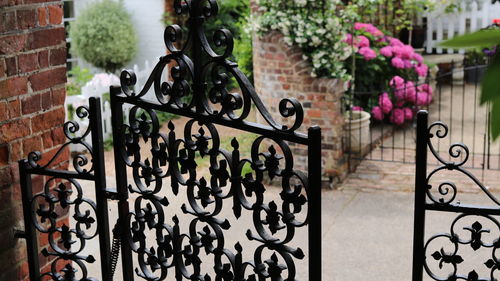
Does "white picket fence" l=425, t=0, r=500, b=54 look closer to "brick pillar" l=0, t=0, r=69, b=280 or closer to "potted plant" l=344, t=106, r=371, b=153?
"potted plant" l=344, t=106, r=371, b=153

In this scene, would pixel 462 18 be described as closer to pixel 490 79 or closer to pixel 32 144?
pixel 32 144

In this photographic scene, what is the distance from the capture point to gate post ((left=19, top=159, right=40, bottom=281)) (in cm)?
255

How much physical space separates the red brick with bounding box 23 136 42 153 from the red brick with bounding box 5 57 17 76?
0.88ft

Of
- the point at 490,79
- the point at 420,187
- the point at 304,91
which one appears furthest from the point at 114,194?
the point at 304,91

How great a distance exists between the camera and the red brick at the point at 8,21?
7.90 ft

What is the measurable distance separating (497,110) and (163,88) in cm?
203

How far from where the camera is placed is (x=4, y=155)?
8.25ft

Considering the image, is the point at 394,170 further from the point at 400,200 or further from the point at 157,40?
the point at 157,40

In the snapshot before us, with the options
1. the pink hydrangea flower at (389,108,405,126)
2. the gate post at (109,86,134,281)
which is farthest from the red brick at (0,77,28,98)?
the pink hydrangea flower at (389,108,405,126)

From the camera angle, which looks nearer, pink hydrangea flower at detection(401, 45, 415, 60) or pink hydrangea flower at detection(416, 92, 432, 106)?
pink hydrangea flower at detection(416, 92, 432, 106)

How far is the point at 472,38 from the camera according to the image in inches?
17.1

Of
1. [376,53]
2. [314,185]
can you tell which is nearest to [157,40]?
[376,53]

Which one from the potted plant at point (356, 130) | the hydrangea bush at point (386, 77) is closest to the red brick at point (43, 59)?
the potted plant at point (356, 130)

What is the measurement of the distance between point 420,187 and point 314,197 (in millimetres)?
362
